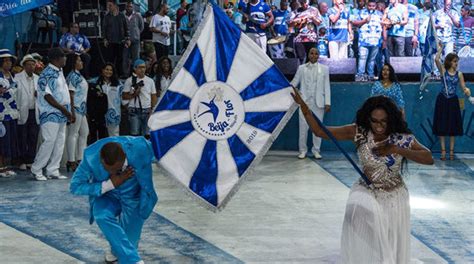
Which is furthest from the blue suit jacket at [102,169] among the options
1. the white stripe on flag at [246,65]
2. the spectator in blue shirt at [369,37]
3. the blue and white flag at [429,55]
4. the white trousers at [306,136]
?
the spectator in blue shirt at [369,37]

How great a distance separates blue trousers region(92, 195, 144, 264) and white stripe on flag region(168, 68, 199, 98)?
93 centimetres

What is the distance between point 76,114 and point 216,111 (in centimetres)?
594

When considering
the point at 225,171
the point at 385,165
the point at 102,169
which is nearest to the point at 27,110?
the point at 102,169

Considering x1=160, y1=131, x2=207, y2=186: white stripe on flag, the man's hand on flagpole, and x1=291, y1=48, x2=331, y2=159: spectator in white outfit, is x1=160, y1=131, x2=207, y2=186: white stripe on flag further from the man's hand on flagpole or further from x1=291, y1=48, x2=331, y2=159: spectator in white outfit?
x1=291, y1=48, x2=331, y2=159: spectator in white outfit

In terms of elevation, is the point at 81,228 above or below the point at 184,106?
below

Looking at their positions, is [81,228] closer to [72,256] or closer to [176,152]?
[72,256]

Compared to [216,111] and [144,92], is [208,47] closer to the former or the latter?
[216,111]

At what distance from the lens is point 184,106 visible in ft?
19.3

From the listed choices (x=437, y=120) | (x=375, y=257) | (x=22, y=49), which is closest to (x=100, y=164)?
(x=375, y=257)

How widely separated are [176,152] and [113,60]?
32.2 ft

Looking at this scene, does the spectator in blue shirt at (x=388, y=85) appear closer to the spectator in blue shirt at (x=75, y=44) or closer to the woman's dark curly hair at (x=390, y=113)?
the spectator in blue shirt at (x=75, y=44)

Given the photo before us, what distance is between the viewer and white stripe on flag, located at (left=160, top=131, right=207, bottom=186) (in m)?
5.88

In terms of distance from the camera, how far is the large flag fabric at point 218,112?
5859mm

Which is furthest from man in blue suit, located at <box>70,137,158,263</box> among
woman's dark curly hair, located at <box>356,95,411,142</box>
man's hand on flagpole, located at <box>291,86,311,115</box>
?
woman's dark curly hair, located at <box>356,95,411,142</box>
